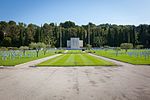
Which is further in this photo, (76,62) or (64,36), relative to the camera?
(64,36)

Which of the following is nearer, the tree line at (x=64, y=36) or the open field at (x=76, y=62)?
the open field at (x=76, y=62)

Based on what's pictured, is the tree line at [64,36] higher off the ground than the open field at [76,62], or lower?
higher

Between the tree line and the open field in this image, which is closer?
the open field

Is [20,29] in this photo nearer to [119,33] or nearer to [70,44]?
[70,44]

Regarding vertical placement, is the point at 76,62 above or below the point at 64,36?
below

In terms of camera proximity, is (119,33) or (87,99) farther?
(119,33)

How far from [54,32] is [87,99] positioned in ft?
427

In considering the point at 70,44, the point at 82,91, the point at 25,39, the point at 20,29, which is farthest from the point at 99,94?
the point at 70,44

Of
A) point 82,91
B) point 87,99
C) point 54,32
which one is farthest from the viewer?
point 54,32

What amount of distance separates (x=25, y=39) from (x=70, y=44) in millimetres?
31250

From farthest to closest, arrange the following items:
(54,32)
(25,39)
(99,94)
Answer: (54,32) < (25,39) < (99,94)

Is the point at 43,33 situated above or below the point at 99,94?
above

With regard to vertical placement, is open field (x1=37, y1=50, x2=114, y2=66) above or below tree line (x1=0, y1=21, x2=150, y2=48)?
below

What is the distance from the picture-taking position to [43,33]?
125 m
